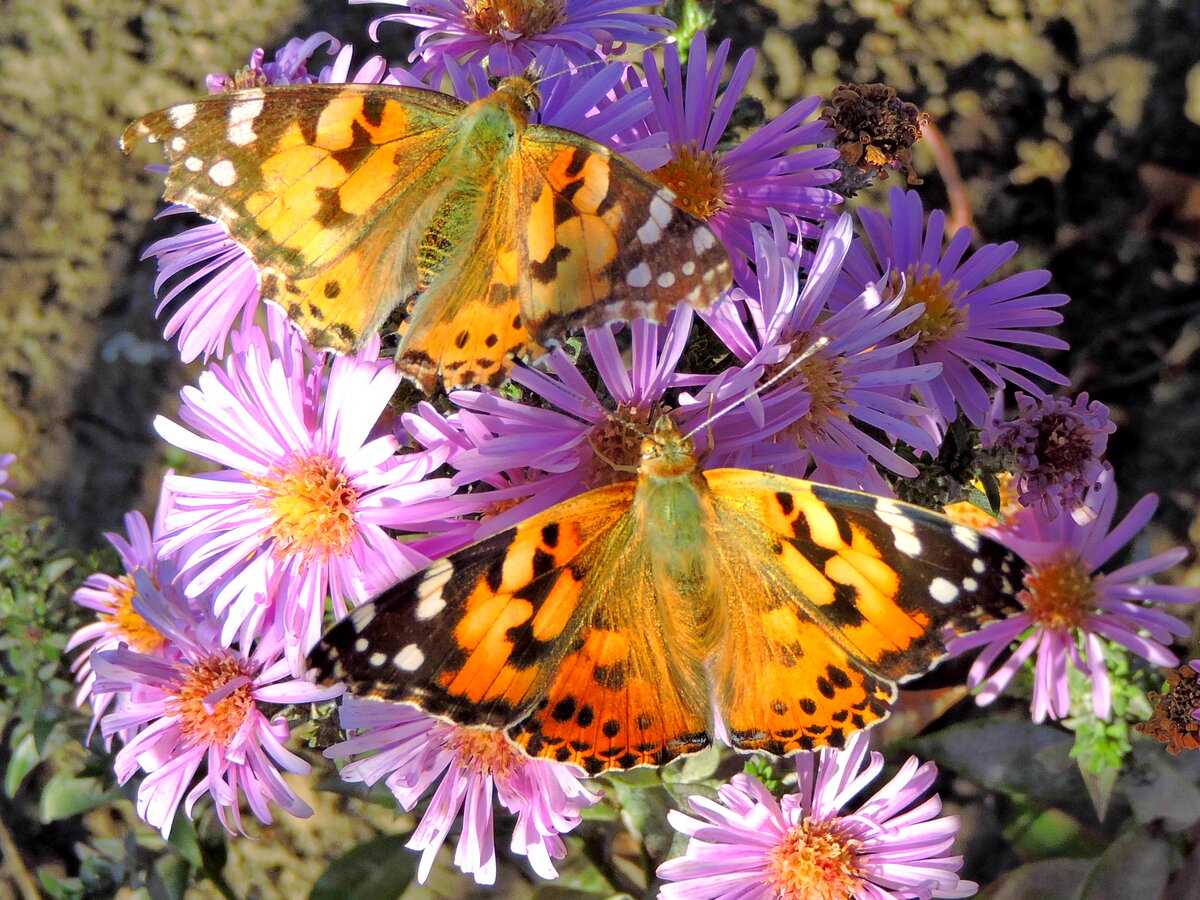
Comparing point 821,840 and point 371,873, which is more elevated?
point 821,840

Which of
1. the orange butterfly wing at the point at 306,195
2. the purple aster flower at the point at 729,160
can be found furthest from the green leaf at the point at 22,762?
the purple aster flower at the point at 729,160

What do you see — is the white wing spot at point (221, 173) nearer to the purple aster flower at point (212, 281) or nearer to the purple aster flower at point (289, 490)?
the purple aster flower at point (289, 490)

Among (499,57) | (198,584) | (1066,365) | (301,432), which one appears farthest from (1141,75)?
(198,584)

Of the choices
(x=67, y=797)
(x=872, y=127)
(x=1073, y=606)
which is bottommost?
(x=67, y=797)

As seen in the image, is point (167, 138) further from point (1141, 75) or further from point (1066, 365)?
point (1141, 75)

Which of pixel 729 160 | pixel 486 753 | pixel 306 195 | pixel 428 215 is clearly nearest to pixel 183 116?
pixel 306 195

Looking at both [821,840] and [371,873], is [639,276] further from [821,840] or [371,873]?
[371,873]

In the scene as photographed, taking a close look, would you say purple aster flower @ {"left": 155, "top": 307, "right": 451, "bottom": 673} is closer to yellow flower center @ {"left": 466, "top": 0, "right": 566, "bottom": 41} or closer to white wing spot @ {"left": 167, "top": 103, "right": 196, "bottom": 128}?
white wing spot @ {"left": 167, "top": 103, "right": 196, "bottom": 128}
